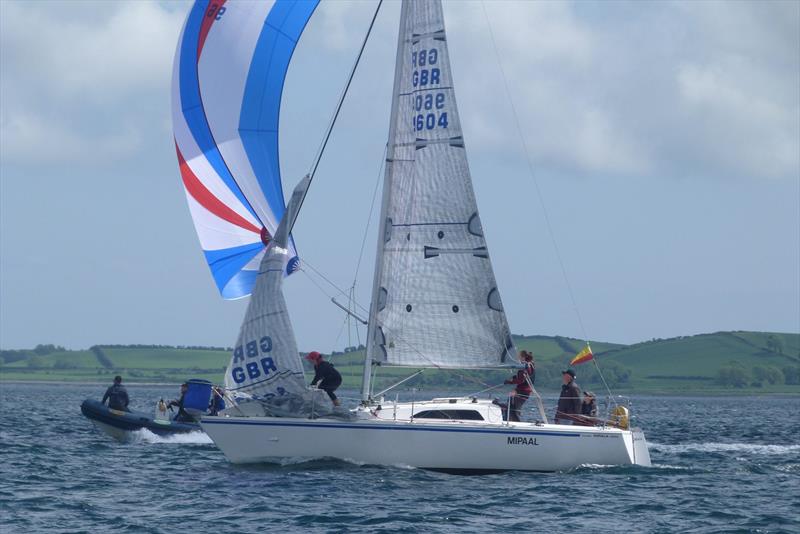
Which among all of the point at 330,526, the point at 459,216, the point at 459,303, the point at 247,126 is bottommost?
the point at 330,526

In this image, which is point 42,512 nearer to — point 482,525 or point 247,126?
point 482,525

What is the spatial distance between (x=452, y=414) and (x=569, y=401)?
2418 millimetres

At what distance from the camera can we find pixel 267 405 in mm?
23234

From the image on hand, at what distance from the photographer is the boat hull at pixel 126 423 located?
32.7 m

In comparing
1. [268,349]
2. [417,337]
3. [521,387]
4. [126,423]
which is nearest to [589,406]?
[521,387]

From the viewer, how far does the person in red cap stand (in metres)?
23.4

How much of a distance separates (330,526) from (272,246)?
7320 mm

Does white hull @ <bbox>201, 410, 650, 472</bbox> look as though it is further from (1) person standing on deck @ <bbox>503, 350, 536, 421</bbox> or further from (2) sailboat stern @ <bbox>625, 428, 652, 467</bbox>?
(1) person standing on deck @ <bbox>503, 350, 536, 421</bbox>

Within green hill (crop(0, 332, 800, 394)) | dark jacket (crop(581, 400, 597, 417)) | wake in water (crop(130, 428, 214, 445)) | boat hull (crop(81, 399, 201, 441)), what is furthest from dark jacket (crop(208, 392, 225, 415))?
green hill (crop(0, 332, 800, 394))

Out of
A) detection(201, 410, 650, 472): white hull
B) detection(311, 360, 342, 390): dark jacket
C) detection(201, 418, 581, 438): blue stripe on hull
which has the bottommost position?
detection(201, 410, 650, 472): white hull

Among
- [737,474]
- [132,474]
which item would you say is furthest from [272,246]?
[737,474]

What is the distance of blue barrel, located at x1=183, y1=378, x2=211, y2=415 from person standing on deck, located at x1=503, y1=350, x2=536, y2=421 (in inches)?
425

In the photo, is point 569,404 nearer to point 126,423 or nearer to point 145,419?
point 145,419

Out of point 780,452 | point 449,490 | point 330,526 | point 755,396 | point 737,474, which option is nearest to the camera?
point 330,526
